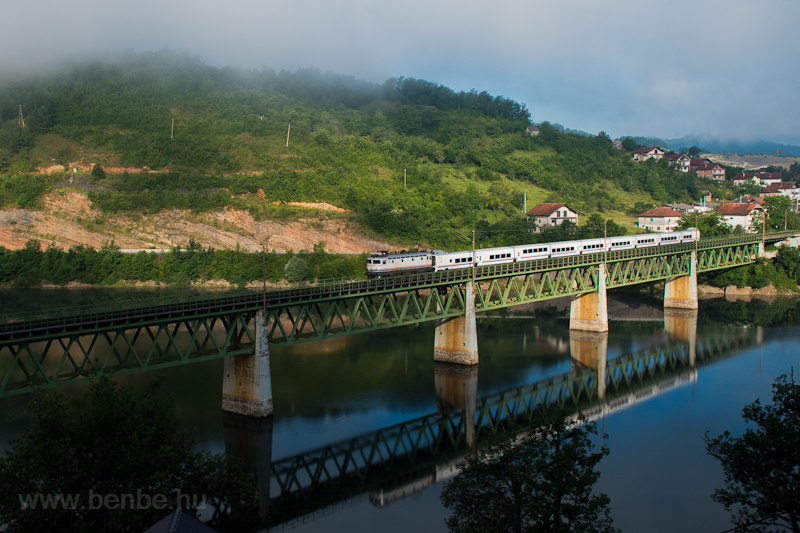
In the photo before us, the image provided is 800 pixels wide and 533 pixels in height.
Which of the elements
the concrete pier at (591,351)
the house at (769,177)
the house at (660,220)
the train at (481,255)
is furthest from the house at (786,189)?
the concrete pier at (591,351)

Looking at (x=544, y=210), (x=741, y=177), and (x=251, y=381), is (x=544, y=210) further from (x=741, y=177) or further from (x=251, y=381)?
(x=741, y=177)

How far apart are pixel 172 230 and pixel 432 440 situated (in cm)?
6860

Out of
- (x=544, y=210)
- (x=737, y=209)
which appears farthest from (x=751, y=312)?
(x=737, y=209)

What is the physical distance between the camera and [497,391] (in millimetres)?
45156

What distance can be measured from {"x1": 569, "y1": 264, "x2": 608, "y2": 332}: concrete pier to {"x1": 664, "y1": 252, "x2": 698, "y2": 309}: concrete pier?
1675 cm

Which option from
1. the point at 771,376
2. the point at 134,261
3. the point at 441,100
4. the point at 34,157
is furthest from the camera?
the point at 441,100

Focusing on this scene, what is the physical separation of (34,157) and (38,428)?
99519 millimetres

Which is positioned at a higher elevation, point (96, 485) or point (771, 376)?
point (96, 485)

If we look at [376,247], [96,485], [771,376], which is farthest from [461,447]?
[376,247]

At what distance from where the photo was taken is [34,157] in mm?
104938

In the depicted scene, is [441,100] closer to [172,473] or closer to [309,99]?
[309,99]

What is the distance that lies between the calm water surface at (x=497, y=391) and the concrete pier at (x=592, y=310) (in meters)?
1.50

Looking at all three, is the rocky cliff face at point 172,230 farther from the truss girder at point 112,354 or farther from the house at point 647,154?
the house at point 647,154

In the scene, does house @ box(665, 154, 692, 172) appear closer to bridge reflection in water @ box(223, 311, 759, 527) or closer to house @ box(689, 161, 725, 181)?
house @ box(689, 161, 725, 181)
